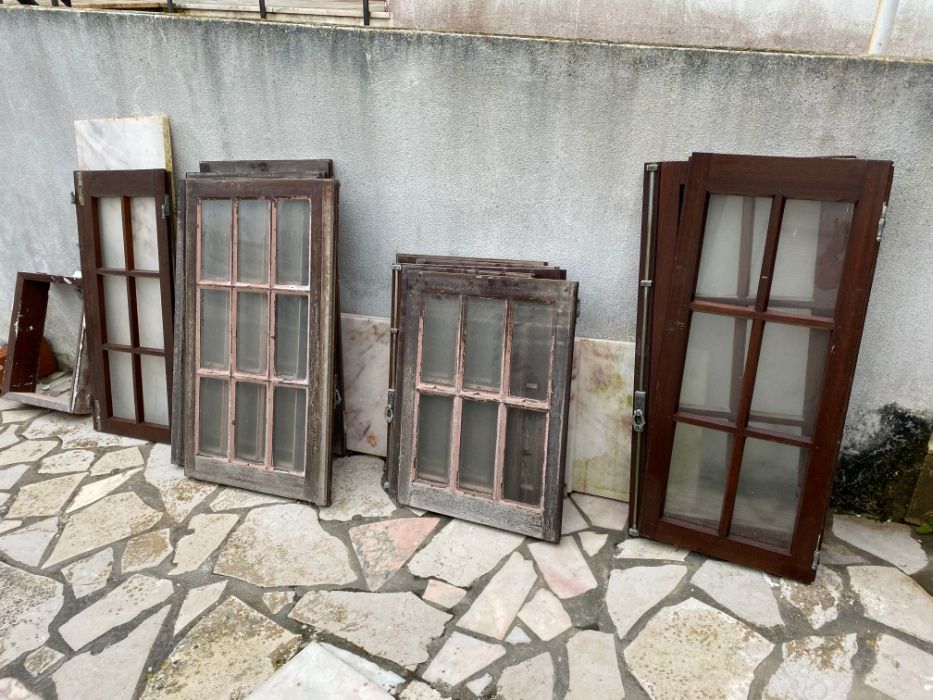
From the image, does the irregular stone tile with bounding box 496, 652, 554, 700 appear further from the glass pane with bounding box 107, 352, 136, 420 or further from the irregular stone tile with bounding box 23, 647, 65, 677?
the glass pane with bounding box 107, 352, 136, 420

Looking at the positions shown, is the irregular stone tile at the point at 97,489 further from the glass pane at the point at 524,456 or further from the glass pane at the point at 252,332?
the glass pane at the point at 524,456

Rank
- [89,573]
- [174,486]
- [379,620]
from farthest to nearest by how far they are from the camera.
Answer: [174,486] < [89,573] < [379,620]

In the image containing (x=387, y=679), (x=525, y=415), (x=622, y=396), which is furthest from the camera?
(x=622, y=396)

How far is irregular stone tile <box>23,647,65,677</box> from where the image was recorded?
210cm

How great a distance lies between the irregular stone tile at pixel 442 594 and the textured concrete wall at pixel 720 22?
3095 mm

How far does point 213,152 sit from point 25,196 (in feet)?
5.98

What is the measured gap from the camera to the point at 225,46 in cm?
328

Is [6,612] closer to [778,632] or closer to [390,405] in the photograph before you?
[390,405]

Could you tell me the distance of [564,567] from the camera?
266 cm

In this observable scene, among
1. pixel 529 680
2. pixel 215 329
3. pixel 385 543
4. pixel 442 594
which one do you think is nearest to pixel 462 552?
pixel 442 594

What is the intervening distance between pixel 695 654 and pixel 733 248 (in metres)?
1.75

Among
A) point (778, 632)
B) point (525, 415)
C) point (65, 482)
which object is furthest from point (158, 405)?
point (778, 632)

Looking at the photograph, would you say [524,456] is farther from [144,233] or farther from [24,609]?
[144,233]

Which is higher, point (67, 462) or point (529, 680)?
point (67, 462)
